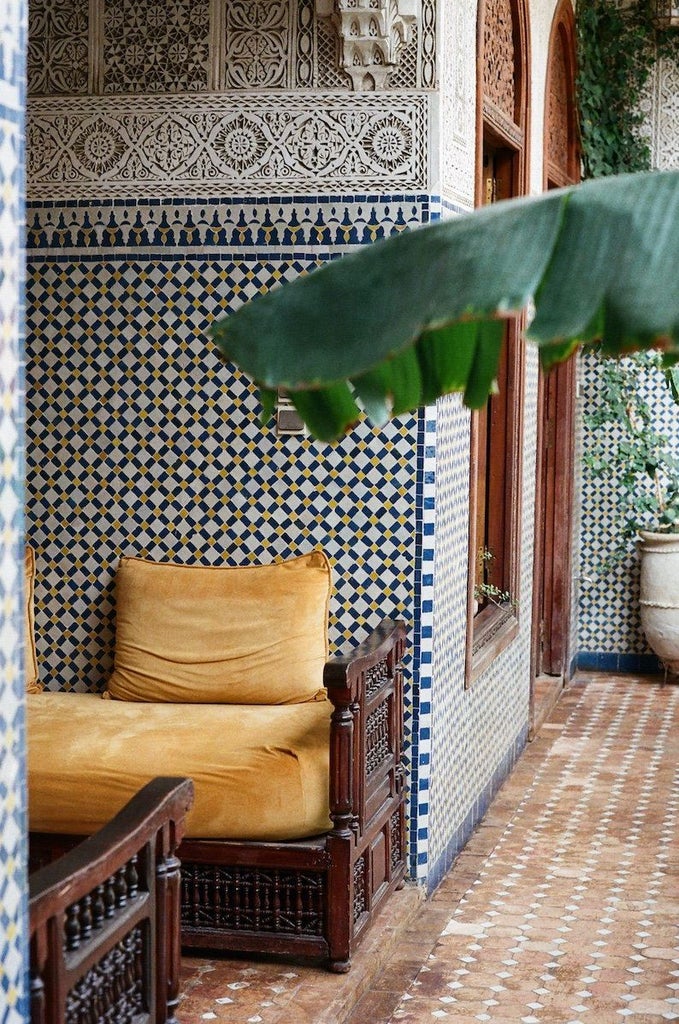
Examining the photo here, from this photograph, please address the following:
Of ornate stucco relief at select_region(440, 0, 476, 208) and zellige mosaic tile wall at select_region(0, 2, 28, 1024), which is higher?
ornate stucco relief at select_region(440, 0, 476, 208)

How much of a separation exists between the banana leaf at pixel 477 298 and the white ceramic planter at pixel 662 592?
7.89 m

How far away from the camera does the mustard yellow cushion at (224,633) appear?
5.27 meters

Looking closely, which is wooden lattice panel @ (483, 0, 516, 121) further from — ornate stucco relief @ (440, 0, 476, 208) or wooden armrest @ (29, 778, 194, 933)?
wooden armrest @ (29, 778, 194, 933)

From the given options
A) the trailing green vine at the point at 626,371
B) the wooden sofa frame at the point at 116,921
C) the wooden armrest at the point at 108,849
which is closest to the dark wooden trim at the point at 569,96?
the trailing green vine at the point at 626,371

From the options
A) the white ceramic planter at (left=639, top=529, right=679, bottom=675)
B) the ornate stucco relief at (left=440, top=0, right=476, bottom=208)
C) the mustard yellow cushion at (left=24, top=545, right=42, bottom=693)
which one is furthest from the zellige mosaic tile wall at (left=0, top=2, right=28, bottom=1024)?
the white ceramic planter at (left=639, top=529, right=679, bottom=675)

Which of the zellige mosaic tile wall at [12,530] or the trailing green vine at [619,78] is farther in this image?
the trailing green vine at [619,78]

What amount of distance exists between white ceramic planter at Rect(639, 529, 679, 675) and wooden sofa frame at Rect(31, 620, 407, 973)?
516cm

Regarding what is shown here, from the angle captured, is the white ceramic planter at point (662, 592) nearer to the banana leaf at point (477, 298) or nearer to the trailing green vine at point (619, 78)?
the trailing green vine at point (619, 78)

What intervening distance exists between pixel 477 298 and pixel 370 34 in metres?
3.76

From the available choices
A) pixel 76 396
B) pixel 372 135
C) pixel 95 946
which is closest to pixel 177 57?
pixel 372 135

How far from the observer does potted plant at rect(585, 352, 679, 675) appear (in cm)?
973

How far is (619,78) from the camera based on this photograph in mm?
9758

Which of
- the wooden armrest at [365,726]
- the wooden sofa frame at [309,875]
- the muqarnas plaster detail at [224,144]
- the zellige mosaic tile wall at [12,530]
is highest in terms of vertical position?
the muqarnas plaster detail at [224,144]

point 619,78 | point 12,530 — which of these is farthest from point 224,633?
point 619,78
